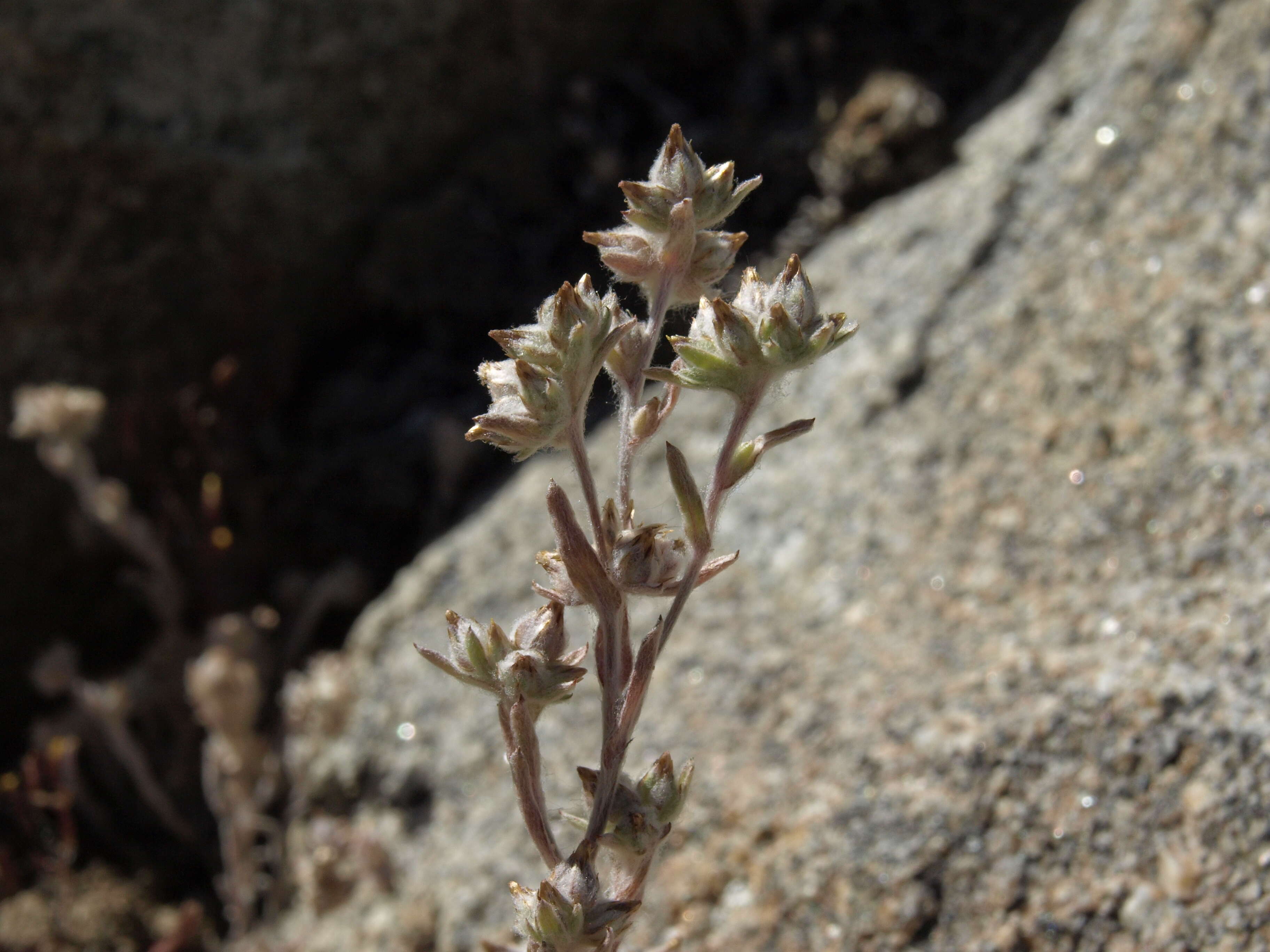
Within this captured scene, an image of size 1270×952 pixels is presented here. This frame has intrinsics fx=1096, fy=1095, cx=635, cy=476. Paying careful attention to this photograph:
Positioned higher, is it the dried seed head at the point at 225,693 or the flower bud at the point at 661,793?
the dried seed head at the point at 225,693

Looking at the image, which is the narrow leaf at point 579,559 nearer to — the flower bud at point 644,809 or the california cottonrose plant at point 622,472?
the california cottonrose plant at point 622,472

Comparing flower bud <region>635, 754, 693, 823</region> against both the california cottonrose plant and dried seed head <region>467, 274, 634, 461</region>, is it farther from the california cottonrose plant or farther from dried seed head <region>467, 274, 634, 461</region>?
dried seed head <region>467, 274, 634, 461</region>

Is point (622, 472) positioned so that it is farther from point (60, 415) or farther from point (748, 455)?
point (60, 415)

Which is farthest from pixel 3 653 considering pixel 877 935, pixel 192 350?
pixel 877 935

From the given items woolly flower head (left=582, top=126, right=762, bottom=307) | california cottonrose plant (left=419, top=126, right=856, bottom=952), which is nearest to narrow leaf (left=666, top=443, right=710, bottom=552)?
california cottonrose plant (left=419, top=126, right=856, bottom=952)

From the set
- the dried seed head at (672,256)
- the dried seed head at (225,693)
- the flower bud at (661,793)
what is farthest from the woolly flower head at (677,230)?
the dried seed head at (225,693)

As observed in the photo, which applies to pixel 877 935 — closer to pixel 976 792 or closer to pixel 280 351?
pixel 976 792
